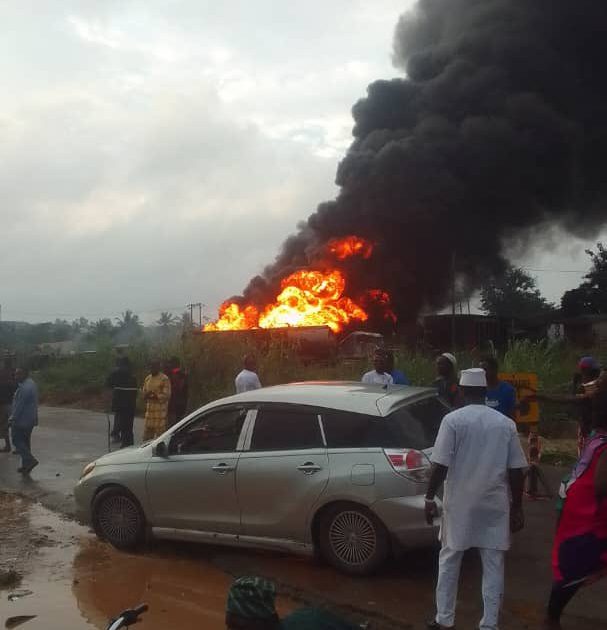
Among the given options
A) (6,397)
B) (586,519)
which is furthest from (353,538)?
(6,397)

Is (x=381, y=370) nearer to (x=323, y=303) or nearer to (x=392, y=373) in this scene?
(x=392, y=373)

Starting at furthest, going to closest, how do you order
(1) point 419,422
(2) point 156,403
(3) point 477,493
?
(2) point 156,403, (1) point 419,422, (3) point 477,493

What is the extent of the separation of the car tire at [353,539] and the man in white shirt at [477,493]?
109 centimetres

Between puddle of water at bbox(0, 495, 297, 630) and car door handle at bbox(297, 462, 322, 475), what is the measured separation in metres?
0.92

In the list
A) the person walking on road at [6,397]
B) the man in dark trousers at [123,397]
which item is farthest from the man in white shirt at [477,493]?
the person walking on road at [6,397]

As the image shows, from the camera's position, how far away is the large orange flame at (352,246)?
29.2 m

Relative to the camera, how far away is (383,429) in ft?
18.1

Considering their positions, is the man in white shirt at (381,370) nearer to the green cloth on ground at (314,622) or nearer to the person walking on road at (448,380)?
the person walking on road at (448,380)

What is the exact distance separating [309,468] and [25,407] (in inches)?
244

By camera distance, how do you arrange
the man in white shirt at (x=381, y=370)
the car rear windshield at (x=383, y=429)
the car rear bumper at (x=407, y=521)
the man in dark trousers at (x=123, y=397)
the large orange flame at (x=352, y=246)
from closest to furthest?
the car rear bumper at (x=407, y=521) → the car rear windshield at (x=383, y=429) → the man in white shirt at (x=381, y=370) → the man in dark trousers at (x=123, y=397) → the large orange flame at (x=352, y=246)

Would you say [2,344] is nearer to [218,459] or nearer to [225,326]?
[225,326]

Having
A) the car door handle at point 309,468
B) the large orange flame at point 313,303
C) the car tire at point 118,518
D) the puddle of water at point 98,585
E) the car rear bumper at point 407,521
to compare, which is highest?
the large orange flame at point 313,303

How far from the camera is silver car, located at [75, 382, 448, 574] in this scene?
5332mm

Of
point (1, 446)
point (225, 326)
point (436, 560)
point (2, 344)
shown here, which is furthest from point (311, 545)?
point (2, 344)
